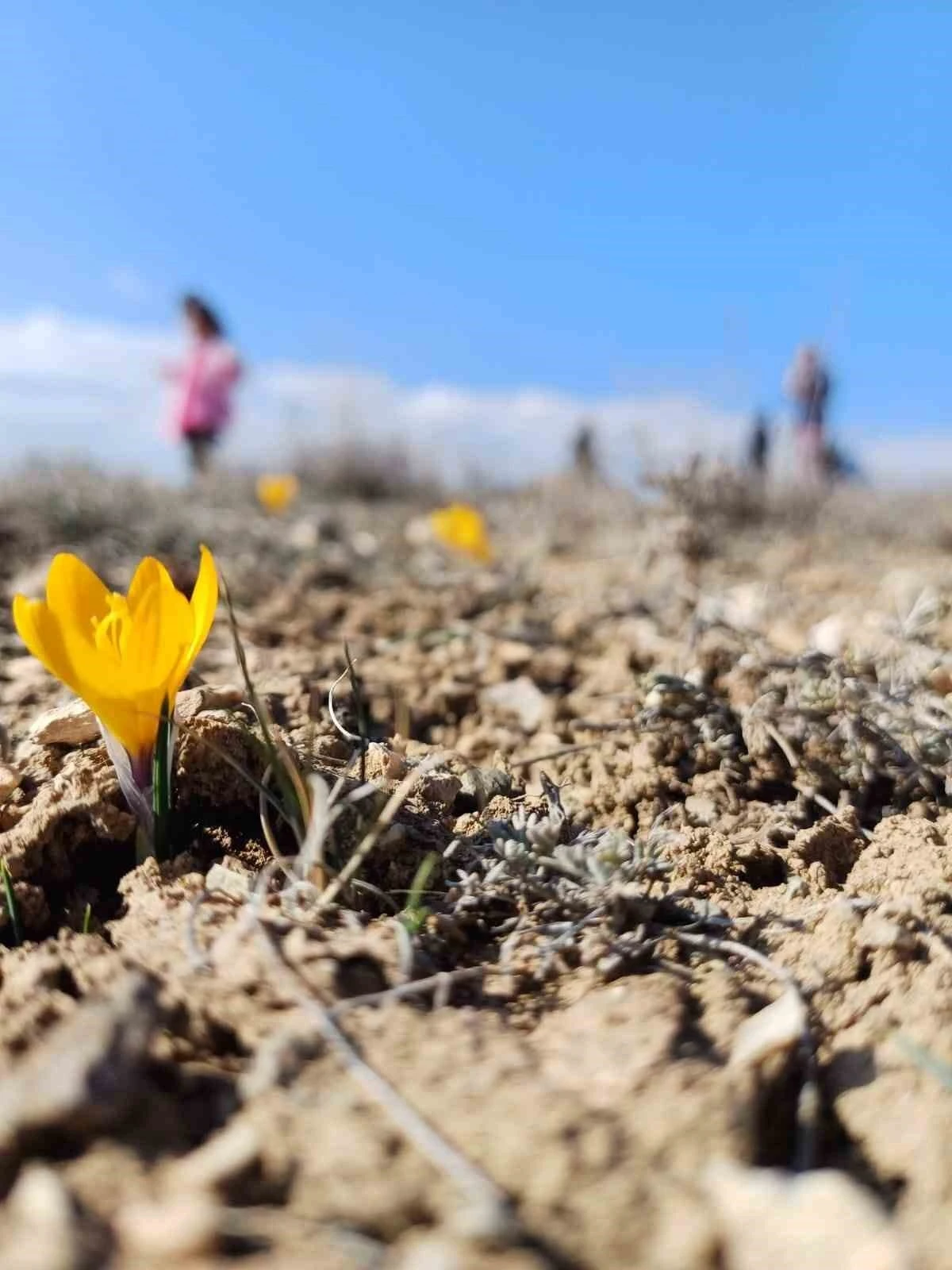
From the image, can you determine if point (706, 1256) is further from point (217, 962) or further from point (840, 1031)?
point (217, 962)

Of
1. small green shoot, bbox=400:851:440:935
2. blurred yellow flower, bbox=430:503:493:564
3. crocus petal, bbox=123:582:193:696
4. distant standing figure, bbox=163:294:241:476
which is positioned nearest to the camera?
small green shoot, bbox=400:851:440:935

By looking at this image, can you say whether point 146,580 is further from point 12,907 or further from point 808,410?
point 808,410

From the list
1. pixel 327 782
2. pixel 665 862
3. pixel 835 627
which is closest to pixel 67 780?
pixel 327 782

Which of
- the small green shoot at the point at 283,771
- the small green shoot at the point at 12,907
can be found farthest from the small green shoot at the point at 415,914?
the small green shoot at the point at 12,907

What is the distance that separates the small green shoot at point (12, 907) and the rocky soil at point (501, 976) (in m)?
0.01

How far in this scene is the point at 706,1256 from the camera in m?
0.75

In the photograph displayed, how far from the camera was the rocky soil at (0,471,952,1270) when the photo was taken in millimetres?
780

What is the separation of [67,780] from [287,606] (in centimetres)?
197

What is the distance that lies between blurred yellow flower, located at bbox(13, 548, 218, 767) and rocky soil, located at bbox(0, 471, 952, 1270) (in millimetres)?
147

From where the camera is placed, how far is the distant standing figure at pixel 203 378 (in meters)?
9.05

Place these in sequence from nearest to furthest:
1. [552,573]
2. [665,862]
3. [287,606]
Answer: [665,862], [287,606], [552,573]

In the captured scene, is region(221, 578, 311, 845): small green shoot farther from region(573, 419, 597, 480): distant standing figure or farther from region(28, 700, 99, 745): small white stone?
region(573, 419, 597, 480): distant standing figure

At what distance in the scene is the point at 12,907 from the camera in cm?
121

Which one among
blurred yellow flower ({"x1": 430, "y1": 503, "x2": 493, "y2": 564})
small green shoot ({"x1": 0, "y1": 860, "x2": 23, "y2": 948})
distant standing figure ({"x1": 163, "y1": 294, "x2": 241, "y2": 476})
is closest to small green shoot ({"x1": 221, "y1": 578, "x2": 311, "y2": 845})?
small green shoot ({"x1": 0, "y1": 860, "x2": 23, "y2": 948})
